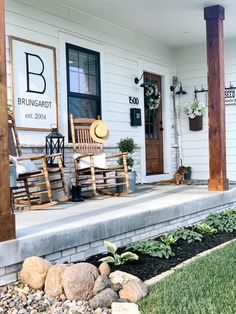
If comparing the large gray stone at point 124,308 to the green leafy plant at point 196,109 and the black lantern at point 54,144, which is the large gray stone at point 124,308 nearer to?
the black lantern at point 54,144

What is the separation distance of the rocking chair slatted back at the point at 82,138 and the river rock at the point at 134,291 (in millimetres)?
3181

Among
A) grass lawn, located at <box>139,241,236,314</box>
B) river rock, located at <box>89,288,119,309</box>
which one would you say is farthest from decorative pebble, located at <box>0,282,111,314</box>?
grass lawn, located at <box>139,241,236,314</box>

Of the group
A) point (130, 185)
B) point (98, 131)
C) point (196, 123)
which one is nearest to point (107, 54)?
point (98, 131)

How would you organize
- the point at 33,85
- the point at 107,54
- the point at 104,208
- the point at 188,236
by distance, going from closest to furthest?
the point at 188,236, the point at 104,208, the point at 33,85, the point at 107,54

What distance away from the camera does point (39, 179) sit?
4.98 metres

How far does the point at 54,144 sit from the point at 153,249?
2398mm

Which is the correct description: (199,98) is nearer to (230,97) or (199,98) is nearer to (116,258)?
(230,97)

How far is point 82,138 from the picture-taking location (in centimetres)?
589

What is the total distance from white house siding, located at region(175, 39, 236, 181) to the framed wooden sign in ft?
11.1

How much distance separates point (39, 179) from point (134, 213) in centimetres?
144

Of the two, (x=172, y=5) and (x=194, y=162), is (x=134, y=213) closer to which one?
(x=172, y=5)

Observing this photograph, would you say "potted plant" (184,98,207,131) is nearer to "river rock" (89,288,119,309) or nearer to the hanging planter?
the hanging planter

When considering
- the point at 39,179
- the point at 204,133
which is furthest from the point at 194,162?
the point at 39,179

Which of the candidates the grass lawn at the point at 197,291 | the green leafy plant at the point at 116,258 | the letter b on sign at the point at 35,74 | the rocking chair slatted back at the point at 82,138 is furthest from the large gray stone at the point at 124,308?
the letter b on sign at the point at 35,74
